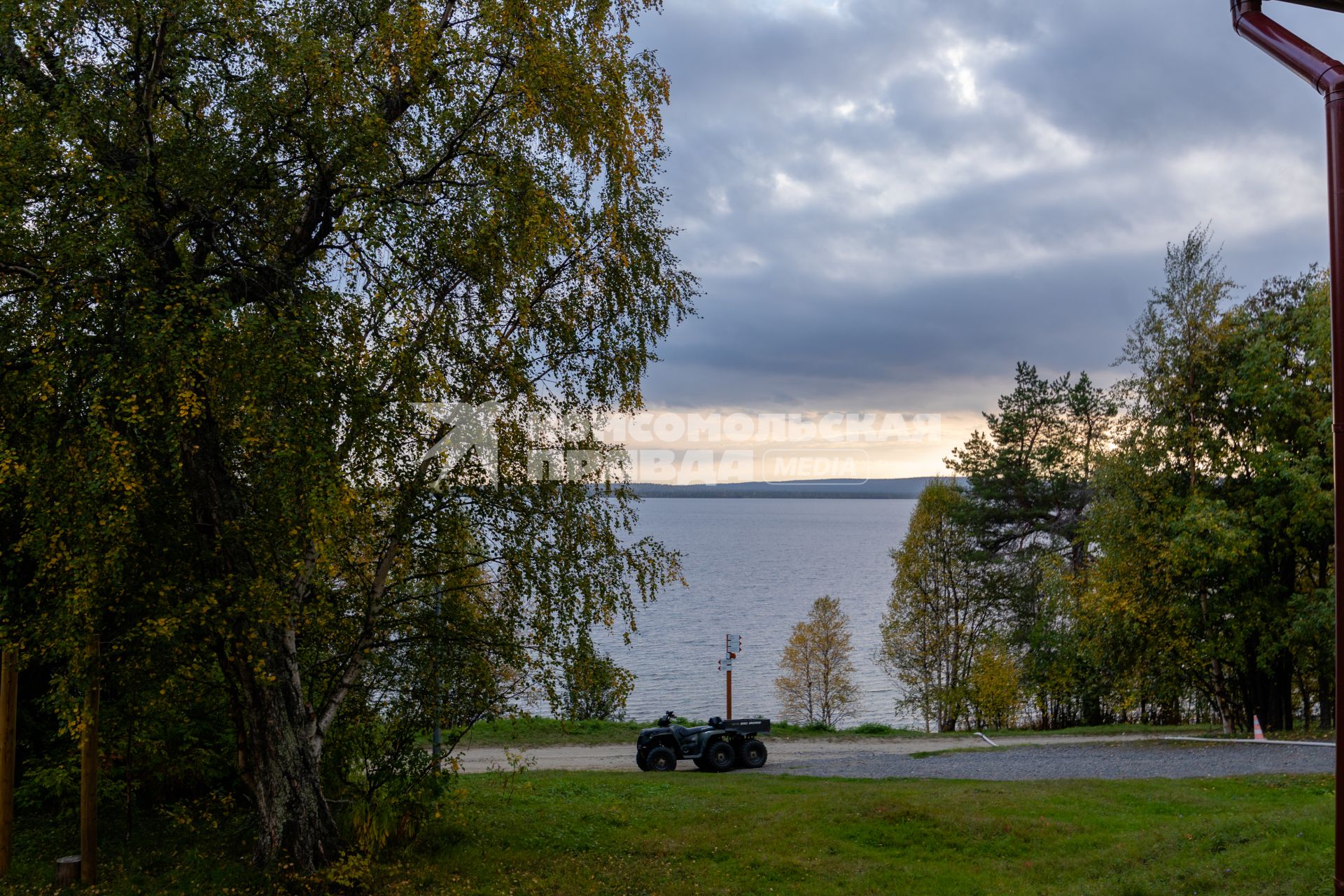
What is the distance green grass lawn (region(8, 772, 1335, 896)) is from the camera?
900 cm

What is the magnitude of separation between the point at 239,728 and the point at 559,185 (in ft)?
23.5

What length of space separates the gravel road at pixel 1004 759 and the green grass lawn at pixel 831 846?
2473 millimetres

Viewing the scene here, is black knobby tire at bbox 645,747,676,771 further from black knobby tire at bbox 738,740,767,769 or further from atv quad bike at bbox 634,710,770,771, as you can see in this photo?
black knobby tire at bbox 738,740,767,769

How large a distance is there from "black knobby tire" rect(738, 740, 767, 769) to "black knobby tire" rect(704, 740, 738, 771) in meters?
0.32

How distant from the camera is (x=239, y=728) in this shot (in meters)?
9.69

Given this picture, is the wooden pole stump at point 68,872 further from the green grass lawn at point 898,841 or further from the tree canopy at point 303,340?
the green grass lawn at point 898,841

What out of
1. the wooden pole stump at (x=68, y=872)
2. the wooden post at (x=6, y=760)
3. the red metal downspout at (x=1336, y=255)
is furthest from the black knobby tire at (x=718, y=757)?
the red metal downspout at (x=1336, y=255)

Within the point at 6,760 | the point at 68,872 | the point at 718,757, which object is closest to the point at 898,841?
the point at 718,757

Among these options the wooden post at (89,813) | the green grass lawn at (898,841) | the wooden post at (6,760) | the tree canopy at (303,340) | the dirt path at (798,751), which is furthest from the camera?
the dirt path at (798,751)

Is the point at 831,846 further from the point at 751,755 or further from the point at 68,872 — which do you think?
the point at 68,872

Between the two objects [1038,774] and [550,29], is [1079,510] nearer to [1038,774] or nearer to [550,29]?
[1038,774]

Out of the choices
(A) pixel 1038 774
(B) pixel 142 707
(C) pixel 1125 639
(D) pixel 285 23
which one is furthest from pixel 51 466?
(C) pixel 1125 639

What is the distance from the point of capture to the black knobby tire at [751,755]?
18.8 metres

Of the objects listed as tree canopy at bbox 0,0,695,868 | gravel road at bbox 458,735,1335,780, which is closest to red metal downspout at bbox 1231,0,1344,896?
tree canopy at bbox 0,0,695,868
